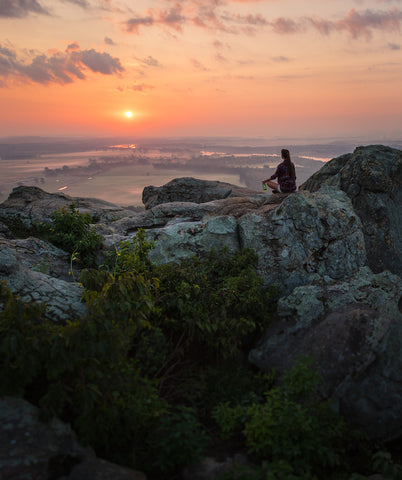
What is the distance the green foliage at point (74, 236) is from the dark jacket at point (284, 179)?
25.0 ft

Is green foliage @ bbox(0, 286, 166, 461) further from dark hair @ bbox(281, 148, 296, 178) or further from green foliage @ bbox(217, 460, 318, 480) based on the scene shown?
dark hair @ bbox(281, 148, 296, 178)

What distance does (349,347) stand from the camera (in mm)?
6215

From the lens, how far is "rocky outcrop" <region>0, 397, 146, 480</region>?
3.86 m

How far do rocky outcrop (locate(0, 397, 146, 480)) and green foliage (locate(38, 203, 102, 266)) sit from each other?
6.04m

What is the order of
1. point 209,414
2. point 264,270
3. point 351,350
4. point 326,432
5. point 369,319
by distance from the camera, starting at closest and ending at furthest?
point 326,432, point 209,414, point 351,350, point 369,319, point 264,270

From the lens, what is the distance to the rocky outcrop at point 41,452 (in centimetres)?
386

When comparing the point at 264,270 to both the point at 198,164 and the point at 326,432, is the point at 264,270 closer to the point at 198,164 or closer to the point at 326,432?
the point at 326,432

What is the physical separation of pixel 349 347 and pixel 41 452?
5.52 m

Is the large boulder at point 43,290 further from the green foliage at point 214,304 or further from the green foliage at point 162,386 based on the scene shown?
the green foliage at point 214,304


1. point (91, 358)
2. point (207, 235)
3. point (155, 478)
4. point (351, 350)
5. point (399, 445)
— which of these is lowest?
point (399, 445)

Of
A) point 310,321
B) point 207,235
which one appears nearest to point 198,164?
point 207,235

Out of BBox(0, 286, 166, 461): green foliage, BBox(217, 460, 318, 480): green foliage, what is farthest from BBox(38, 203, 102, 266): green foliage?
BBox(217, 460, 318, 480): green foliage

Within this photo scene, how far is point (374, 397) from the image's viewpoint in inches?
231

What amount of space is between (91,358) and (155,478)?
1.96m
